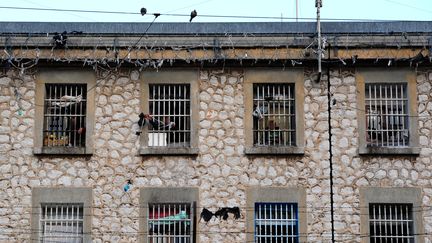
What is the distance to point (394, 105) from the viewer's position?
18781 millimetres

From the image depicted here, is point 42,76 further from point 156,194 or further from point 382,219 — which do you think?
point 382,219

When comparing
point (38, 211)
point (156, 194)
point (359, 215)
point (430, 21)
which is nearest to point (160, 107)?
point (156, 194)

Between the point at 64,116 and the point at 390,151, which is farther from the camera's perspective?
the point at 64,116

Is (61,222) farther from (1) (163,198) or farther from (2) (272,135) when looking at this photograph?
(2) (272,135)

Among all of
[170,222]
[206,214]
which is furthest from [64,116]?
[206,214]

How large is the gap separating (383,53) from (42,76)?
8.68 meters

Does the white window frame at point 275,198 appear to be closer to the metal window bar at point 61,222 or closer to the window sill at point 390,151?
the window sill at point 390,151

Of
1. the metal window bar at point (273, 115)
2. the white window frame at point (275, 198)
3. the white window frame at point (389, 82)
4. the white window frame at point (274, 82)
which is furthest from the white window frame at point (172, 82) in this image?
the white window frame at point (389, 82)

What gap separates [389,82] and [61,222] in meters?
8.94

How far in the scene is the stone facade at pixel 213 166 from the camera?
59.5 feet

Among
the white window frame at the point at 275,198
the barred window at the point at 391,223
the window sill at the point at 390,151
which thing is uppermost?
the window sill at the point at 390,151

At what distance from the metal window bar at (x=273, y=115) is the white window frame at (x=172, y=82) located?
1.52 meters

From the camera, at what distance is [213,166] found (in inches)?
722

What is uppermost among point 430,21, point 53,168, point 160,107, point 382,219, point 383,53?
point 430,21
